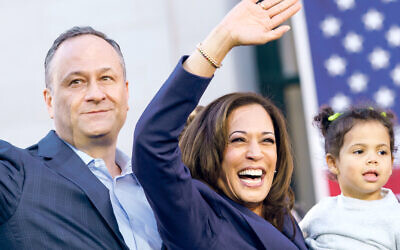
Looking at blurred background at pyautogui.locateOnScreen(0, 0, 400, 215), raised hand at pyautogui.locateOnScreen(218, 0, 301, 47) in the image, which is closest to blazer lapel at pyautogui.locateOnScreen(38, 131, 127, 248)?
raised hand at pyautogui.locateOnScreen(218, 0, 301, 47)

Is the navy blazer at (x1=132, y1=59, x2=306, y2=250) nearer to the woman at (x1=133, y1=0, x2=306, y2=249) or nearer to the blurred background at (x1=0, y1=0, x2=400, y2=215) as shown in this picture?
the woman at (x1=133, y1=0, x2=306, y2=249)

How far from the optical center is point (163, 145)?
2082 millimetres

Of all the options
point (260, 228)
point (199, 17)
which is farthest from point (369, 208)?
point (199, 17)

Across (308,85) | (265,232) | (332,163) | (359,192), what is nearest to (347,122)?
(332,163)

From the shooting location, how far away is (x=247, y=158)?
103 inches

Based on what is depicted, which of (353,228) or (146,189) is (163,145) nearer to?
(146,189)

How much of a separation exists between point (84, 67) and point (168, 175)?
755 millimetres

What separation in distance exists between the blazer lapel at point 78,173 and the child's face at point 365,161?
1197 millimetres

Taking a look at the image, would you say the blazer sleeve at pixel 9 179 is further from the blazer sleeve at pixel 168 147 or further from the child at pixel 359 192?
the child at pixel 359 192

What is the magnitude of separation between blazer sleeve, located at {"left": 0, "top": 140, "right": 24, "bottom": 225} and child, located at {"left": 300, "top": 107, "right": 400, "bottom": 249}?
4.28 ft

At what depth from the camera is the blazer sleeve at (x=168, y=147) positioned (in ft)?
6.80

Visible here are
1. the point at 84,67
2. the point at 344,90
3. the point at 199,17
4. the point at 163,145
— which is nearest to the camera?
the point at 163,145

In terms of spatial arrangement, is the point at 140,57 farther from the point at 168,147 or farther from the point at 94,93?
the point at 168,147

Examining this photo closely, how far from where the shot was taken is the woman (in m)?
2.09
